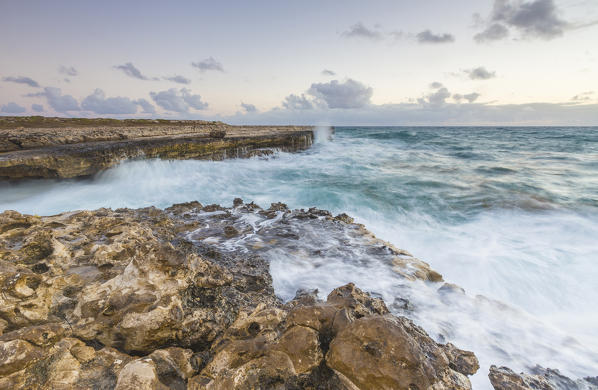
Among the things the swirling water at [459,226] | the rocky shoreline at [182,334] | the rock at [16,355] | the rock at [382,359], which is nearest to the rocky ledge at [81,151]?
the swirling water at [459,226]

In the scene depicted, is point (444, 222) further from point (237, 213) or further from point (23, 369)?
point (23, 369)

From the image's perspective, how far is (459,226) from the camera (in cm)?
695

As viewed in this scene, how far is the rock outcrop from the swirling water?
111 centimetres

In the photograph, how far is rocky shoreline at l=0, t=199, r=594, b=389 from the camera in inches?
53.8

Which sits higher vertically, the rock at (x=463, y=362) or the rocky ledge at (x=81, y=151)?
the rocky ledge at (x=81, y=151)

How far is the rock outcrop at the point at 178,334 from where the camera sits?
1.36 metres

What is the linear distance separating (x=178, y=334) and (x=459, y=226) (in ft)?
23.8

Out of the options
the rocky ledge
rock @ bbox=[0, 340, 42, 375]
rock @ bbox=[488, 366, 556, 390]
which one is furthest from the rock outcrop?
the rocky ledge

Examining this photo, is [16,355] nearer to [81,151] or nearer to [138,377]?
[138,377]

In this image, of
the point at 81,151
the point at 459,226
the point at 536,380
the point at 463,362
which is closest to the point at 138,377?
the point at 463,362

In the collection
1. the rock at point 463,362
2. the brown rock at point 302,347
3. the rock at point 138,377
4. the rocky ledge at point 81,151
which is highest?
the rocky ledge at point 81,151

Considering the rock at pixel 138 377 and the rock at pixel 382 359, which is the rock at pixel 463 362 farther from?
the rock at pixel 138 377

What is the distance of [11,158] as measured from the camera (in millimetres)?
7414

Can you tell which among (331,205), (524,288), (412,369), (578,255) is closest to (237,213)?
(331,205)
